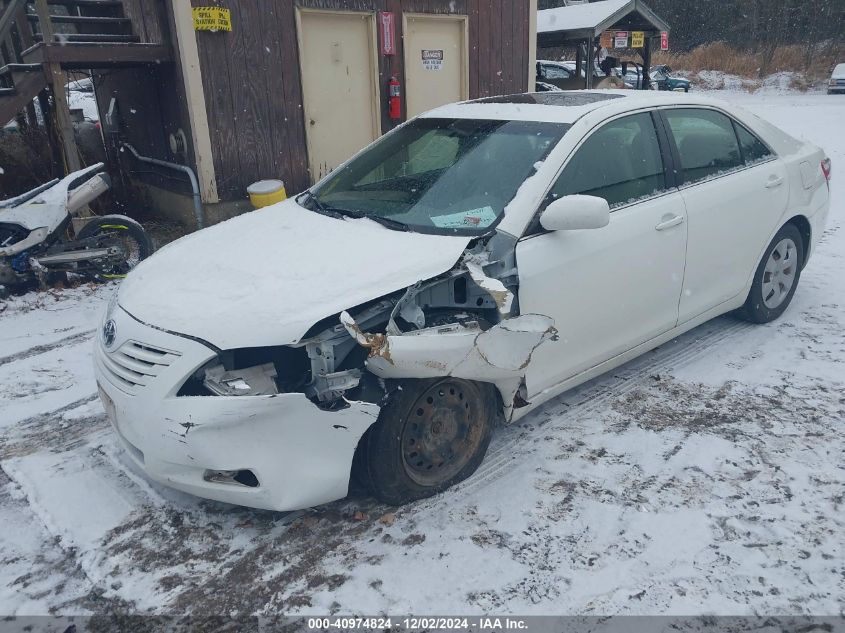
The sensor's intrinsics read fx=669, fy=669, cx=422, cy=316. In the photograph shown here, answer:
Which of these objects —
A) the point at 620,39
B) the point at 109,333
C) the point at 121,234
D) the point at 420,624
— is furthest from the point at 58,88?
the point at 620,39

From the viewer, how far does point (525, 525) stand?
9.36ft

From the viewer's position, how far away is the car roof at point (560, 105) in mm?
3656

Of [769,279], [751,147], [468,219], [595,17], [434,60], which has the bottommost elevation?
[769,279]

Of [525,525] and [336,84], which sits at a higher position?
[336,84]

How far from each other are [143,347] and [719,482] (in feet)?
8.58

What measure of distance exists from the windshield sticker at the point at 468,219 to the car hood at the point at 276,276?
119 mm

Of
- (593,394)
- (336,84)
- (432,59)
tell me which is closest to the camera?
(593,394)

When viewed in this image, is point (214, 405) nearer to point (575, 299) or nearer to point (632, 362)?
point (575, 299)

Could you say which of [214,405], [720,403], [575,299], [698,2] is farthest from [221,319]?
[698,2]

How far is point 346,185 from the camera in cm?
396

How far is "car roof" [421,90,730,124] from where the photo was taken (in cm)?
366

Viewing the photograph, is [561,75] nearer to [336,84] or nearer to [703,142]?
[336,84]

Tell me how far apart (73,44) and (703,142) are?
6.27 meters

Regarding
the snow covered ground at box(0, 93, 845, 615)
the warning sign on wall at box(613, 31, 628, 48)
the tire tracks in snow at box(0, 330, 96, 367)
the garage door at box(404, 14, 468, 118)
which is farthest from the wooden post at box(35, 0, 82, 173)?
the warning sign on wall at box(613, 31, 628, 48)
